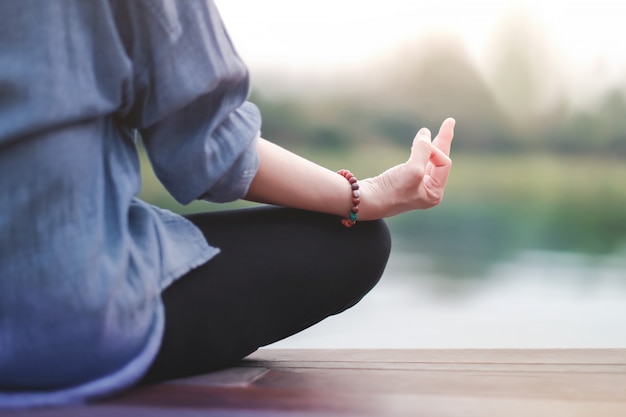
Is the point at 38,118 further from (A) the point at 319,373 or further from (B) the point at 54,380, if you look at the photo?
(A) the point at 319,373

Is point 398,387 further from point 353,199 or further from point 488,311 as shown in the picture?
point 488,311

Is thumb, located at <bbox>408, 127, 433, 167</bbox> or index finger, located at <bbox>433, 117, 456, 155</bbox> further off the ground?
index finger, located at <bbox>433, 117, 456, 155</bbox>

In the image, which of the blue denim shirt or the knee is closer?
the blue denim shirt

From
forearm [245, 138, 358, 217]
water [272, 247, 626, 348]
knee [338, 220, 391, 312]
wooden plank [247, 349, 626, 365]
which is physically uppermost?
forearm [245, 138, 358, 217]

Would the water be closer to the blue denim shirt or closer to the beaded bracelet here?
the beaded bracelet

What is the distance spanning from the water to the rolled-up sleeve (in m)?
1.36

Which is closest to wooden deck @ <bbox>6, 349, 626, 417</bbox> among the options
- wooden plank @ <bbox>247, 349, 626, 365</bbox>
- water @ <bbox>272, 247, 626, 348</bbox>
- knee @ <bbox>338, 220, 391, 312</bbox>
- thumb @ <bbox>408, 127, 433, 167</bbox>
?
wooden plank @ <bbox>247, 349, 626, 365</bbox>

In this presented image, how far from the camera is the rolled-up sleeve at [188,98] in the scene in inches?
25.0

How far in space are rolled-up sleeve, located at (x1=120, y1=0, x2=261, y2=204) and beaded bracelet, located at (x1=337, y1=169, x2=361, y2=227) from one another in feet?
0.49

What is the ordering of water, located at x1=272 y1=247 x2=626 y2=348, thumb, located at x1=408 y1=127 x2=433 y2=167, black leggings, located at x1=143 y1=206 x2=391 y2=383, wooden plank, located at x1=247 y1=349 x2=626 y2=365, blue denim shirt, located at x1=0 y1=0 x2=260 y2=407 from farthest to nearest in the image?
water, located at x1=272 y1=247 x2=626 y2=348
wooden plank, located at x1=247 y1=349 x2=626 y2=365
thumb, located at x1=408 y1=127 x2=433 y2=167
black leggings, located at x1=143 y1=206 x2=391 y2=383
blue denim shirt, located at x1=0 y1=0 x2=260 y2=407

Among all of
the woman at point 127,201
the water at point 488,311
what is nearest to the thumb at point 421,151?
the woman at point 127,201

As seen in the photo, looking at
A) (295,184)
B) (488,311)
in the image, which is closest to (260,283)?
(295,184)

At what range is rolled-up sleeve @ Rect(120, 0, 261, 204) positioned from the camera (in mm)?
636

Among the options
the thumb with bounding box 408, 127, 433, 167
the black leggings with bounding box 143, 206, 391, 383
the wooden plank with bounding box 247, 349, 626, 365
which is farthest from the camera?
the wooden plank with bounding box 247, 349, 626, 365
